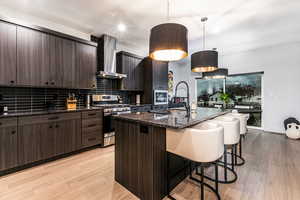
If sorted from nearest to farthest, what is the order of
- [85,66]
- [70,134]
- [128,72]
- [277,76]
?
[70,134] < [85,66] < [128,72] < [277,76]

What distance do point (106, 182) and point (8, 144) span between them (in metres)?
1.65

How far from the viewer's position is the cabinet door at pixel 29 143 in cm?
221

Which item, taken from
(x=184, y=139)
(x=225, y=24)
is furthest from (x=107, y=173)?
(x=225, y=24)

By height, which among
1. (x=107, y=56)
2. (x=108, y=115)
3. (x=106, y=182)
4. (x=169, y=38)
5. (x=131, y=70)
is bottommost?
(x=106, y=182)

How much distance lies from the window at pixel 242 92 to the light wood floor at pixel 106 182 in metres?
2.40

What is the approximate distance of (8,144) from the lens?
211cm

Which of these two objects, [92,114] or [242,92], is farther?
[242,92]

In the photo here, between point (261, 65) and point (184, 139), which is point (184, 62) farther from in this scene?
point (184, 139)

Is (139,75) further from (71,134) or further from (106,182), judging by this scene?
(106,182)

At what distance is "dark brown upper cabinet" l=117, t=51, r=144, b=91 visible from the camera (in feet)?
13.1

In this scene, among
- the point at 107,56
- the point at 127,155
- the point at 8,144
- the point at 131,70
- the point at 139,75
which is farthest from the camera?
the point at 139,75

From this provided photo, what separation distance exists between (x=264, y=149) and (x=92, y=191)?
145 inches

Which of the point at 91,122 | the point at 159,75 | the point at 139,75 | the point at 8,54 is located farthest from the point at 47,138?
the point at 159,75

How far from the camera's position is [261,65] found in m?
4.66
